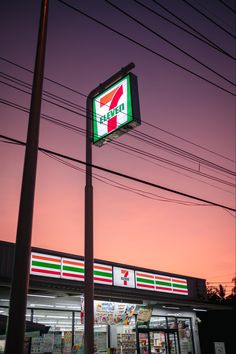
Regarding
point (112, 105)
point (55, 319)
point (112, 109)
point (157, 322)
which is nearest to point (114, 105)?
point (112, 105)

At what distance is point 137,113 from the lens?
41.1 feet

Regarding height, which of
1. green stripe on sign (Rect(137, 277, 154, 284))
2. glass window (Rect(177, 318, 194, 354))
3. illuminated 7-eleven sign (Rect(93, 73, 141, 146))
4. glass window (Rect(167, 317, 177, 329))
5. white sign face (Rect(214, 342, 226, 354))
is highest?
illuminated 7-eleven sign (Rect(93, 73, 141, 146))

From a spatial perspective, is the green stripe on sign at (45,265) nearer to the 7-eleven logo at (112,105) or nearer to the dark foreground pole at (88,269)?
the dark foreground pole at (88,269)

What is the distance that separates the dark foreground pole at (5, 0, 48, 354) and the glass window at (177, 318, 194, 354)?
18.4m

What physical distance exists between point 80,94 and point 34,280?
7.36 metres

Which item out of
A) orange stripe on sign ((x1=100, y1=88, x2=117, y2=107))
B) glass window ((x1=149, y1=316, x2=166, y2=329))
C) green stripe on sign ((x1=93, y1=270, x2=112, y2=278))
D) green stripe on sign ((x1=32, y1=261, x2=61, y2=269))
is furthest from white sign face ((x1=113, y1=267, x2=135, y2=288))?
orange stripe on sign ((x1=100, y1=88, x2=117, y2=107))

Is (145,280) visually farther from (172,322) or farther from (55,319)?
(55,319)

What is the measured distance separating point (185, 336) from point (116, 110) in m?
15.8

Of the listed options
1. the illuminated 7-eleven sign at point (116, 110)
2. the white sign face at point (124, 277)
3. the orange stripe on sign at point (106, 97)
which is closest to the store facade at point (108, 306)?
the white sign face at point (124, 277)

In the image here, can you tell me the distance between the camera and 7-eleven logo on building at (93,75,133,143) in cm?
1259

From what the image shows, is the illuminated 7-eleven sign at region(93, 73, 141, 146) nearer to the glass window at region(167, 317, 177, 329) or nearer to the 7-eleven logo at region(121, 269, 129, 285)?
the 7-eleven logo at region(121, 269, 129, 285)

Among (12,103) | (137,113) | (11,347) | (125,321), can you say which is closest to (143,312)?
(125,321)

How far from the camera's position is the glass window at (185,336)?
2175 centimetres

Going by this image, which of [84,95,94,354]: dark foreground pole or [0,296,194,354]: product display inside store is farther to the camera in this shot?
[0,296,194,354]: product display inside store
